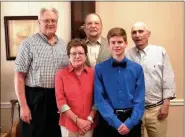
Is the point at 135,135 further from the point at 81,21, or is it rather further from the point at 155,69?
the point at 81,21

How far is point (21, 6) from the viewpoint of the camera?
9.21 ft

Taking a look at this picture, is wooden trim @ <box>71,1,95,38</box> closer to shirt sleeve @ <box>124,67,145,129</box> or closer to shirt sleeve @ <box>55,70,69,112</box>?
shirt sleeve @ <box>55,70,69,112</box>

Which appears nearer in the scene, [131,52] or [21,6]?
[131,52]

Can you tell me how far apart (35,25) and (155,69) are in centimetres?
146

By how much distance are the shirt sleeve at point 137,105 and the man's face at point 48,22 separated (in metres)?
0.76

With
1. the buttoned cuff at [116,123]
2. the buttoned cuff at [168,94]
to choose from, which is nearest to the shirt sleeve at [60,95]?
the buttoned cuff at [116,123]

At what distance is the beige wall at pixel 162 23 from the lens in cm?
288

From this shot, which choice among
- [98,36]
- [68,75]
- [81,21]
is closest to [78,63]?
[68,75]

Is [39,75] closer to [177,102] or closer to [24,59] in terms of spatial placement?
[24,59]

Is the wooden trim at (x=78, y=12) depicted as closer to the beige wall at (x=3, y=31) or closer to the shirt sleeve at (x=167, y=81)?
the beige wall at (x=3, y=31)

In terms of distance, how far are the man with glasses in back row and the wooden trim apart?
2.58ft

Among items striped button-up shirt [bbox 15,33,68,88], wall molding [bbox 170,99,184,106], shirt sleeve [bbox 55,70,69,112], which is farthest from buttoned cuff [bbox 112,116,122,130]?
wall molding [bbox 170,99,184,106]

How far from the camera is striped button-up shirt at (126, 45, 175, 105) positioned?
7.00 ft

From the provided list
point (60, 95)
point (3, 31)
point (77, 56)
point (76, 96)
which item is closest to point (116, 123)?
point (76, 96)
